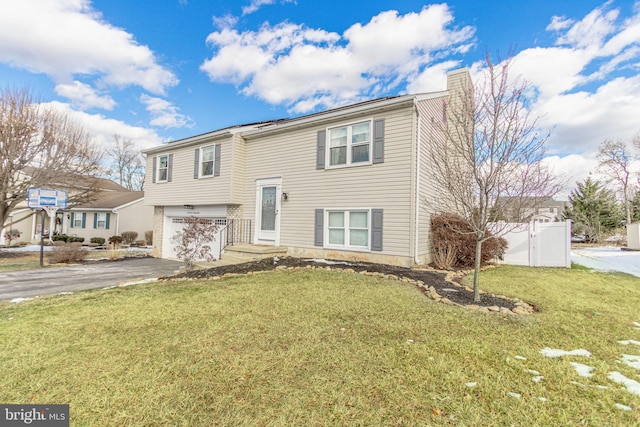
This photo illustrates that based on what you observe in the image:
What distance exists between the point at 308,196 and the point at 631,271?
9.88 meters

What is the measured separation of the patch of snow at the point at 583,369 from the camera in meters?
2.60

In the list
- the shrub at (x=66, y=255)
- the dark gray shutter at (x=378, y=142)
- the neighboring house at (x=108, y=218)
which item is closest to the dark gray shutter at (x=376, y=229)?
the dark gray shutter at (x=378, y=142)

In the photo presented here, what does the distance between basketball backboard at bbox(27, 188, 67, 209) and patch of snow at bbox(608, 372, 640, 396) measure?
16.0 metres

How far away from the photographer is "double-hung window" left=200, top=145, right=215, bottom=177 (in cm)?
1257

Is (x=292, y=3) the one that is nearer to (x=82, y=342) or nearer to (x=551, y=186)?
(x=551, y=186)

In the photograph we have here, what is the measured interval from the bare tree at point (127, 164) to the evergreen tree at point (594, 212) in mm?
41177

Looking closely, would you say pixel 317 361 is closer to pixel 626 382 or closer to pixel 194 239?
pixel 626 382

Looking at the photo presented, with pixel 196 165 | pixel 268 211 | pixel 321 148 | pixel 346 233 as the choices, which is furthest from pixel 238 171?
pixel 346 233

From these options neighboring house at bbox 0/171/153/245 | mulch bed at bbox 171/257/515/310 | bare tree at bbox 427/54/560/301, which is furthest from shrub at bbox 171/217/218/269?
neighboring house at bbox 0/171/153/245

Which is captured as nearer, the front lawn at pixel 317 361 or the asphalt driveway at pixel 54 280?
the front lawn at pixel 317 361

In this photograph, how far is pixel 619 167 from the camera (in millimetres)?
25109

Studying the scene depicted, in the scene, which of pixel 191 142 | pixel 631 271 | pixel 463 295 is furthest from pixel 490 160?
pixel 191 142

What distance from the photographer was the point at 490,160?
496 centimetres

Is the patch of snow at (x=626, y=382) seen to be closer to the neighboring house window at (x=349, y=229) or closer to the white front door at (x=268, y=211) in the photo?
the neighboring house window at (x=349, y=229)
